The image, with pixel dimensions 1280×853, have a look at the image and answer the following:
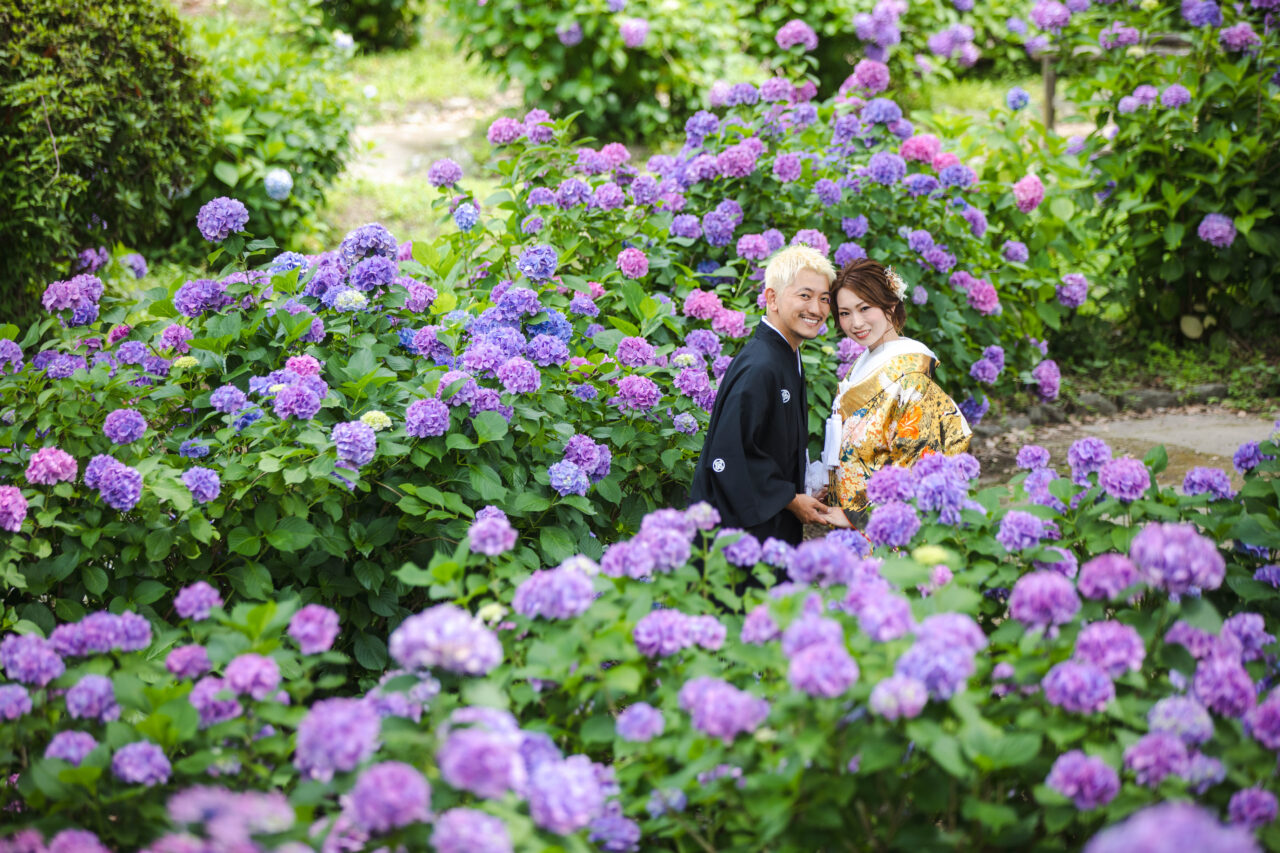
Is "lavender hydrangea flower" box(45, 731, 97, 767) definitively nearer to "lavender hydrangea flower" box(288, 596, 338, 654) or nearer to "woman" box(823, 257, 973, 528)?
"lavender hydrangea flower" box(288, 596, 338, 654)

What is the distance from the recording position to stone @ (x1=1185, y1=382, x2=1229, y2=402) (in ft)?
17.1

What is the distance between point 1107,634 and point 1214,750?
0.76 feet

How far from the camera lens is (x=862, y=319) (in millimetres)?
2918

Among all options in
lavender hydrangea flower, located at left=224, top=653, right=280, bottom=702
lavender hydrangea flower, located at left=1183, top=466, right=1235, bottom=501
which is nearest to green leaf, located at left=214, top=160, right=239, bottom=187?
lavender hydrangea flower, located at left=224, top=653, right=280, bottom=702

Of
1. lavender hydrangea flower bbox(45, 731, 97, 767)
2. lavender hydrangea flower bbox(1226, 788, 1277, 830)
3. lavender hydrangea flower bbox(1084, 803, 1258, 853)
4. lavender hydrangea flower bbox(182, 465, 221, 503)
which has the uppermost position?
lavender hydrangea flower bbox(1084, 803, 1258, 853)

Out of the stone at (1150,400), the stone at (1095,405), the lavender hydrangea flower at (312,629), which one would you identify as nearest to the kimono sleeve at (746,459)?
the lavender hydrangea flower at (312,629)

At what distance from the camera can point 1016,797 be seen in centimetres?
174

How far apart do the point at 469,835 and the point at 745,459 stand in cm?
155

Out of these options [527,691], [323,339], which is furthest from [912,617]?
[323,339]

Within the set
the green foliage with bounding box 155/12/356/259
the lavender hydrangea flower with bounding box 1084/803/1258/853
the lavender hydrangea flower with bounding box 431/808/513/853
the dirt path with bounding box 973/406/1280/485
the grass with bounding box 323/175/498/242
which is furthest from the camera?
the grass with bounding box 323/175/498/242

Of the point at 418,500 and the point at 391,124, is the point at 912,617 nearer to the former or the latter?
the point at 418,500

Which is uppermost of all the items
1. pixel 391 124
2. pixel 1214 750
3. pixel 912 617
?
pixel 912 617

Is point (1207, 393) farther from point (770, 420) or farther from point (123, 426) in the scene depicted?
point (123, 426)

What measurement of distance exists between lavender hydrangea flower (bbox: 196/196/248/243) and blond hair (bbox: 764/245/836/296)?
1458 mm
